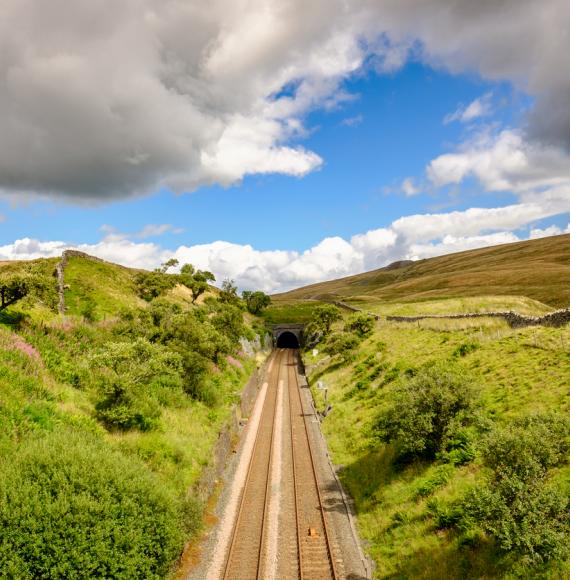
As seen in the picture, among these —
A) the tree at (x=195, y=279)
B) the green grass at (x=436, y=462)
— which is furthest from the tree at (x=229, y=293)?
the green grass at (x=436, y=462)

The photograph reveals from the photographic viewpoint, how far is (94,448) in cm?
1623

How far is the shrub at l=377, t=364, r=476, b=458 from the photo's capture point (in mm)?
22094

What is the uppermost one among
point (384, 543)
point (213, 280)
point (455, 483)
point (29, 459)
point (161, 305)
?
point (213, 280)

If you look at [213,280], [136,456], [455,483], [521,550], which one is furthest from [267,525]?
[213,280]

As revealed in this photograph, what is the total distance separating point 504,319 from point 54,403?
133ft

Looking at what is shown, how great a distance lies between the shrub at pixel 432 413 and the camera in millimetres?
22094

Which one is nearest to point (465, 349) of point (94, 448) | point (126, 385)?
point (126, 385)

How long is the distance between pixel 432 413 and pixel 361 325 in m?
41.8

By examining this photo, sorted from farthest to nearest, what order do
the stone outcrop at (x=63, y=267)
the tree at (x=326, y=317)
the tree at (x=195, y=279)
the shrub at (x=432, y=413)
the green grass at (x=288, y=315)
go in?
the green grass at (x=288, y=315)
the tree at (x=195, y=279)
the tree at (x=326, y=317)
the stone outcrop at (x=63, y=267)
the shrub at (x=432, y=413)

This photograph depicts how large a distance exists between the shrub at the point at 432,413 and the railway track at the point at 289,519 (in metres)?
6.58

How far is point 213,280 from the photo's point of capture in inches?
4916

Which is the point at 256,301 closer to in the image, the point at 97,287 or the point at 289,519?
the point at 97,287

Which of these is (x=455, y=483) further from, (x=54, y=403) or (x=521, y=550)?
(x=54, y=403)

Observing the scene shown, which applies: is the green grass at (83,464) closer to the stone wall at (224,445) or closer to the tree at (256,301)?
the stone wall at (224,445)
